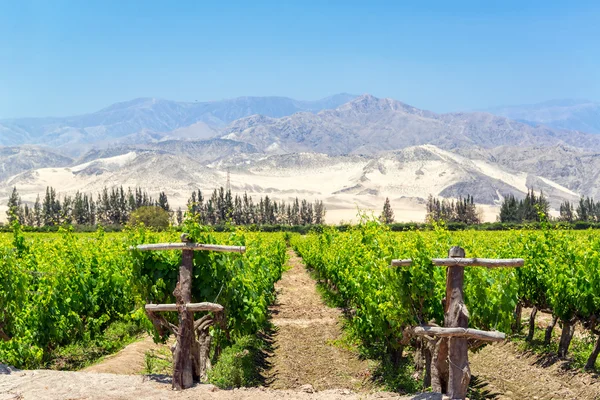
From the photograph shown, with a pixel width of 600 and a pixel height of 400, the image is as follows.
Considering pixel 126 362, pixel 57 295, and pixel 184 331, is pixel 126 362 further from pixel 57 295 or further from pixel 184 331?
pixel 184 331

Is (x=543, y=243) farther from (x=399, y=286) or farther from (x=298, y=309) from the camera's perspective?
(x=298, y=309)

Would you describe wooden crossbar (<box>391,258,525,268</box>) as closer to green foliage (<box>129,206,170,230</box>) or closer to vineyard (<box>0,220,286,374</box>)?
vineyard (<box>0,220,286,374</box>)

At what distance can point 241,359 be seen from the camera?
14016 mm

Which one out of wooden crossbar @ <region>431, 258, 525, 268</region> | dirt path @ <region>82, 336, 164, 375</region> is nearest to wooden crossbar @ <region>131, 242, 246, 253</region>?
dirt path @ <region>82, 336, 164, 375</region>

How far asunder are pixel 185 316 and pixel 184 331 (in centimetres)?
25

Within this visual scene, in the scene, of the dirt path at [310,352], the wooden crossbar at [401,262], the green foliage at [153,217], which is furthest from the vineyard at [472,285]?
the green foliage at [153,217]

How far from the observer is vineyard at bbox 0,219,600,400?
34.9ft

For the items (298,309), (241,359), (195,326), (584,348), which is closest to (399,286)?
(195,326)

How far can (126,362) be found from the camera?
13.0m

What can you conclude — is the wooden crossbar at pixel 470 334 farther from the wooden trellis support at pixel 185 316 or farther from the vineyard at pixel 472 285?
the wooden trellis support at pixel 185 316

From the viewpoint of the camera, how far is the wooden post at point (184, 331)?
32.9 feet

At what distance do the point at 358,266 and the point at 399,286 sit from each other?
558 cm

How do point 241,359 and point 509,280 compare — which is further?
point 241,359

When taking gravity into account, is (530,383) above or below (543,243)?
below
